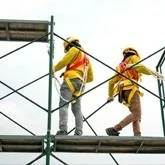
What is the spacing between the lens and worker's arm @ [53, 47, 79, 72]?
8.89 metres

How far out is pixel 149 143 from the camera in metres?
8.38

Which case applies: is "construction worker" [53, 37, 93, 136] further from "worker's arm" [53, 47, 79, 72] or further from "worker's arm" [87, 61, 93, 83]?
"worker's arm" [87, 61, 93, 83]

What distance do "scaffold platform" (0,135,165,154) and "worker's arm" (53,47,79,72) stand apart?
156 centimetres

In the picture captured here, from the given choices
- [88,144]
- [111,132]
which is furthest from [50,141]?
[111,132]

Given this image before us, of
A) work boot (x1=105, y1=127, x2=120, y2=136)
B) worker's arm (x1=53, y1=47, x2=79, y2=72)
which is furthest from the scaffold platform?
worker's arm (x1=53, y1=47, x2=79, y2=72)

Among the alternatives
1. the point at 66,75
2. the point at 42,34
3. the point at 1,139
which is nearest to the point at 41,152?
the point at 1,139

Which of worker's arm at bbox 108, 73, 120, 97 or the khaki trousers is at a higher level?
worker's arm at bbox 108, 73, 120, 97

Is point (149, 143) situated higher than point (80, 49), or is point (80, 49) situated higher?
point (80, 49)

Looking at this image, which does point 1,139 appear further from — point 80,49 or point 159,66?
point 159,66

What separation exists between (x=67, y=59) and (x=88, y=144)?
175 cm

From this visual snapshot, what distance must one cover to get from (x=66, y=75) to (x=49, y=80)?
751mm

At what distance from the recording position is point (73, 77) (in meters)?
8.90

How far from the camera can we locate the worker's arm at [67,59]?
29.2 feet

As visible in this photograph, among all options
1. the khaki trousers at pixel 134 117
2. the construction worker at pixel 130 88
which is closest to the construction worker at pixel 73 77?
the construction worker at pixel 130 88
